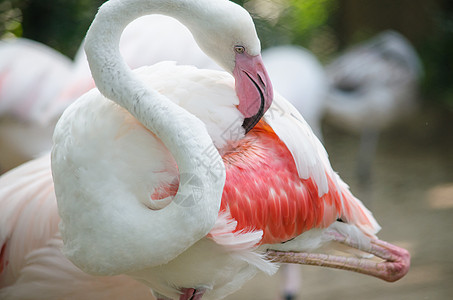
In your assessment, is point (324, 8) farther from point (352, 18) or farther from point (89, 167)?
point (352, 18)

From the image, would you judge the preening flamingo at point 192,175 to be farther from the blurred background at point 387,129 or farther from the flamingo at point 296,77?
the flamingo at point 296,77

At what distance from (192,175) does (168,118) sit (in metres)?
0.17

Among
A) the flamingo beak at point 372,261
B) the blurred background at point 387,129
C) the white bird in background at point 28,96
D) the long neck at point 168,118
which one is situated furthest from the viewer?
the white bird in background at point 28,96

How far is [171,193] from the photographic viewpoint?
1.73m

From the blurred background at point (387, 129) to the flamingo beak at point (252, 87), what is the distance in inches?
10.3

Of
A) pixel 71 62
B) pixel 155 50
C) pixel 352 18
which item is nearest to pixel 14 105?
pixel 71 62

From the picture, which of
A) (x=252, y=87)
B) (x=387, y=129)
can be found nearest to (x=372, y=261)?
(x=252, y=87)

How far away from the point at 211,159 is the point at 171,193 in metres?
0.16

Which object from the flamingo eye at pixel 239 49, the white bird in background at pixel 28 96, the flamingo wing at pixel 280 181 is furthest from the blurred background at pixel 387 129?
the flamingo wing at pixel 280 181

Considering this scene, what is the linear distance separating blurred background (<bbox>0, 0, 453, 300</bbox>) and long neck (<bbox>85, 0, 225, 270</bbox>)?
1.53 feet

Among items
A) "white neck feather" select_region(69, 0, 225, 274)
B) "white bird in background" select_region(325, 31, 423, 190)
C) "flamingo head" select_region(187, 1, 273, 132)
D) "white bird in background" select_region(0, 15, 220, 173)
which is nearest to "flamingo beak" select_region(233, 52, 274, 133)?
"flamingo head" select_region(187, 1, 273, 132)

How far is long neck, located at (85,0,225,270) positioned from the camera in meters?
1.61

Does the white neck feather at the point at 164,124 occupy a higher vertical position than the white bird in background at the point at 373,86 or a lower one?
higher

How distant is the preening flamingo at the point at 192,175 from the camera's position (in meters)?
1.63
